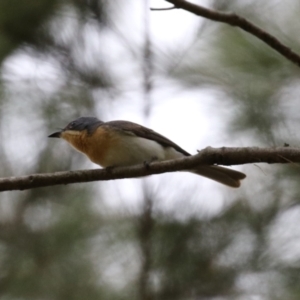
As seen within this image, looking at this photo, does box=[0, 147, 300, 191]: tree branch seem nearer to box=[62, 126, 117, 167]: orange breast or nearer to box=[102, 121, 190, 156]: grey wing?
box=[62, 126, 117, 167]: orange breast

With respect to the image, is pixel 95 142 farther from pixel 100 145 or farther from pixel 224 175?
pixel 224 175

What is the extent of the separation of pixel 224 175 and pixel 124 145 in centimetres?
55

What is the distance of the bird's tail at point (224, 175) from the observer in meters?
3.22

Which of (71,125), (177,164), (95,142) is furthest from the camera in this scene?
(71,125)

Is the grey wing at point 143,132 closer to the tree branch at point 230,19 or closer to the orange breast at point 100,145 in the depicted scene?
the orange breast at point 100,145

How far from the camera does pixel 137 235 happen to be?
3.21 m

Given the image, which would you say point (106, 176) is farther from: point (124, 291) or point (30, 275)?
point (30, 275)

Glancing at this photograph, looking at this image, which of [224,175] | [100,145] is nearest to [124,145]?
[100,145]

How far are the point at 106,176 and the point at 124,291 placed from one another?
2.26 feet

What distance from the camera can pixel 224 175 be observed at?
10.7 feet

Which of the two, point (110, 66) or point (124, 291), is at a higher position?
point (110, 66)

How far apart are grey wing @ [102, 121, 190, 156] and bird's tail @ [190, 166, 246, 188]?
14 cm

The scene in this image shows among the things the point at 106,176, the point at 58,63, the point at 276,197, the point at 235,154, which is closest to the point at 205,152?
the point at 235,154

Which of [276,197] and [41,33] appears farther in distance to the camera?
[41,33]
